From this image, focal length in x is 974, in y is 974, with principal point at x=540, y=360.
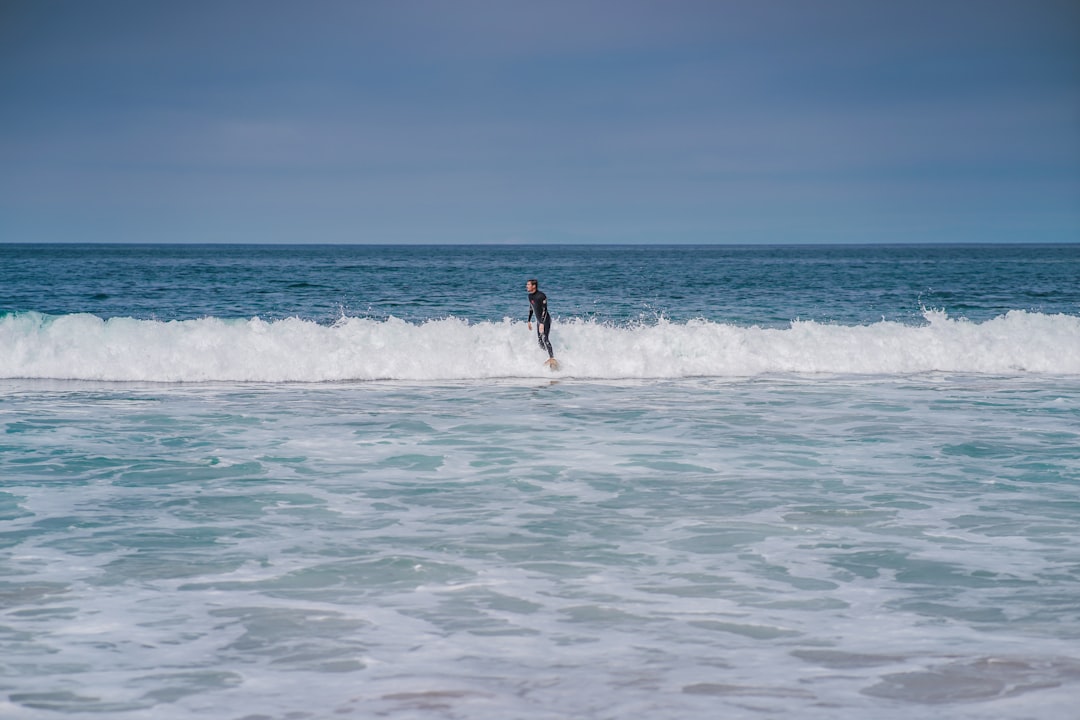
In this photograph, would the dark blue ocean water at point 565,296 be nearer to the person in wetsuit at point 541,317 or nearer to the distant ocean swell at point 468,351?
the distant ocean swell at point 468,351

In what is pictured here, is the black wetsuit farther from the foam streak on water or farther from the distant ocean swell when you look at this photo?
the foam streak on water

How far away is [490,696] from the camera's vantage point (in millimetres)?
5305

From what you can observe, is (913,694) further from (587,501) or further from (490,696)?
(587,501)

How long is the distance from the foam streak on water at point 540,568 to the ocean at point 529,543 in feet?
0.11

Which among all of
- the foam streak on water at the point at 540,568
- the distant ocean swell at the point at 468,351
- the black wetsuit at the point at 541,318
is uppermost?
the black wetsuit at the point at 541,318

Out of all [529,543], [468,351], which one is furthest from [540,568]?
[468,351]

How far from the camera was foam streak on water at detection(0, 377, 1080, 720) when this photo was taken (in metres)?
5.45

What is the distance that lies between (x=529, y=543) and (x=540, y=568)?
→ 73 centimetres

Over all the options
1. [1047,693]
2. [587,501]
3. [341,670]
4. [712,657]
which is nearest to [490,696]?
[341,670]

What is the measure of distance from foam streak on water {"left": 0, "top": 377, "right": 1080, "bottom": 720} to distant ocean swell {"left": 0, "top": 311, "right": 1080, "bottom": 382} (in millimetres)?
6549

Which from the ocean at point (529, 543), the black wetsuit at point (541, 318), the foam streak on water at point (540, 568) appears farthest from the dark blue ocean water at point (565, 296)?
the foam streak on water at point (540, 568)

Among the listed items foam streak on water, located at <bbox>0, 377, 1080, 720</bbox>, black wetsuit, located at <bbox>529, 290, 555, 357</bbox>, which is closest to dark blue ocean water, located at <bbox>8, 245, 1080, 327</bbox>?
black wetsuit, located at <bbox>529, 290, 555, 357</bbox>

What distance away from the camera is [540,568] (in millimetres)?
7648

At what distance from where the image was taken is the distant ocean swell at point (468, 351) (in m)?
21.2
